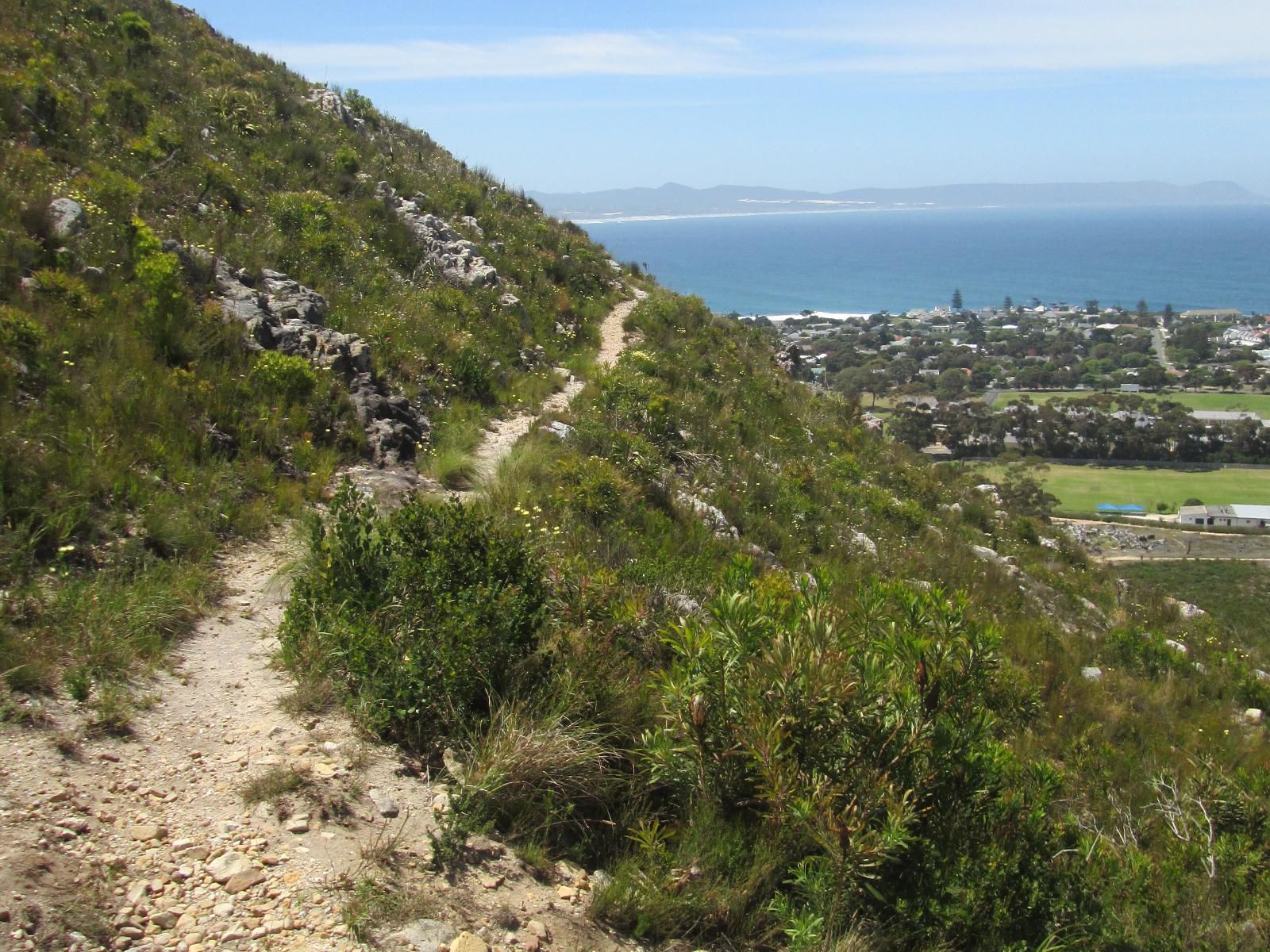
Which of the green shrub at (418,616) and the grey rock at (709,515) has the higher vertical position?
the green shrub at (418,616)

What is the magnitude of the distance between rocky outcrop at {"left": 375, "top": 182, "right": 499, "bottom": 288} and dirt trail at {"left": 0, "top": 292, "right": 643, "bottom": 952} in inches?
456

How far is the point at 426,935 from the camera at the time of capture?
2771 mm

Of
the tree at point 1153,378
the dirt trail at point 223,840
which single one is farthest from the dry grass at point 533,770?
the tree at point 1153,378

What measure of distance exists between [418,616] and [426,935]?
155 cm

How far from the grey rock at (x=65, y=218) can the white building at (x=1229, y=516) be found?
3687cm

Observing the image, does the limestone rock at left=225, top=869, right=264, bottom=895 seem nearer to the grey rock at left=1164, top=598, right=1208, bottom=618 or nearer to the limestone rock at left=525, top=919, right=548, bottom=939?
the limestone rock at left=525, top=919, right=548, bottom=939

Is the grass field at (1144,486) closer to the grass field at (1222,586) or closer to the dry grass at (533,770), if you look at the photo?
the grass field at (1222,586)

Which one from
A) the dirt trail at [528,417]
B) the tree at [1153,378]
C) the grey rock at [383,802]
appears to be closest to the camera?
the grey rock at [383,802]

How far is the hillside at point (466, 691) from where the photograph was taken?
306 cm

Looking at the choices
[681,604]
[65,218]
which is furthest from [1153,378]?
[65,218]

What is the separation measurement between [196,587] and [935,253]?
636 ft

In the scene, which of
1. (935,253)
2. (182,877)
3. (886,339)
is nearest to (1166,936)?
(182,877)

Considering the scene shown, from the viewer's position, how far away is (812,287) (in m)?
118

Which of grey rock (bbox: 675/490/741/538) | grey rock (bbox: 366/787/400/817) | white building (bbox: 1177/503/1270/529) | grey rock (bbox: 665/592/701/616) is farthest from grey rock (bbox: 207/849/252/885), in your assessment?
white building (bbox: 1177/503/1270/529)
